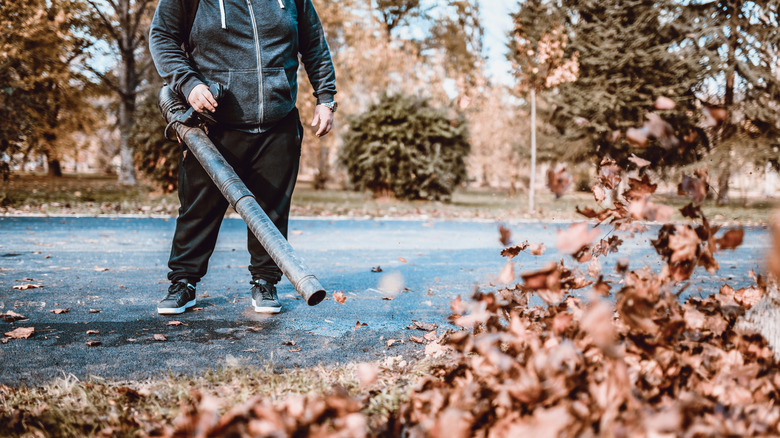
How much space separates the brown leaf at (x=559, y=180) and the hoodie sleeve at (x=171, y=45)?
6.08 feet

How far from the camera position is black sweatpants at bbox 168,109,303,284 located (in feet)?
9.64

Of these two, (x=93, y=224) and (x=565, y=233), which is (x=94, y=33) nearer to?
(x=93, y=224)

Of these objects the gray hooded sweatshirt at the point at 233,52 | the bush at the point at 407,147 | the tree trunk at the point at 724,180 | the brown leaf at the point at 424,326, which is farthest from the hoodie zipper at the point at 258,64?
the tree trunk at the point at 724,180

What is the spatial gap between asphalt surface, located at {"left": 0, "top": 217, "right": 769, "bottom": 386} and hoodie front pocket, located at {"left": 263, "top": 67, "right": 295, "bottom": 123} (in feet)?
3.61

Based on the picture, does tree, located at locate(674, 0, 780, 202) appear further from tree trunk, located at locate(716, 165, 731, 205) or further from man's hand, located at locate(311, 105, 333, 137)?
man's hand, located at locate(311, 105, 333, 137)

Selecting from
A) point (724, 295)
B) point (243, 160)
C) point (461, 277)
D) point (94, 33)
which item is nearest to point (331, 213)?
point (461, 277)

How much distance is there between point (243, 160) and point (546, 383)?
215 centimetres

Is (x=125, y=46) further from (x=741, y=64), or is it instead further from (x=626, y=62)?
(x=741, y=64)

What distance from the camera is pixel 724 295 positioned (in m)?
2.05

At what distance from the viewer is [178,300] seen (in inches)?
114

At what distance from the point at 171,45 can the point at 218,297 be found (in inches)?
58.9

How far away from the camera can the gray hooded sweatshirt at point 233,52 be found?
112 inches

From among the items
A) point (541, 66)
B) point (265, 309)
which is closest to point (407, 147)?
point (541, 66)

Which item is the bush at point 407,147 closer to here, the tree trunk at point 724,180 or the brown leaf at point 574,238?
the tree trunk at point 724,180
